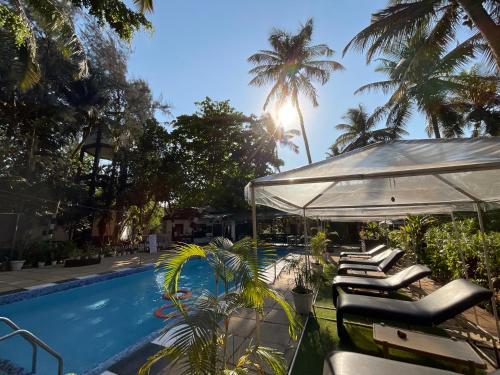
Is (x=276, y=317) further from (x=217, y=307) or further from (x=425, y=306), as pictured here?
(x=217, y=307)

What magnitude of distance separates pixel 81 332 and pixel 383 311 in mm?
6942

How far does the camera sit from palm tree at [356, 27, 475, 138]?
8.30 m

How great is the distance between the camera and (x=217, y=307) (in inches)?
90.0

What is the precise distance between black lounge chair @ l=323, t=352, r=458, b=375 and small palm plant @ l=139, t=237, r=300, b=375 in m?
0.49

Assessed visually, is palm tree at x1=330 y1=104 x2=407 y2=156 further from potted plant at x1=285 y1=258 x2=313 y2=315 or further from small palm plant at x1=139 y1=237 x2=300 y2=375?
small palm plant at x1=139 y1=237 x2=300 y2=375

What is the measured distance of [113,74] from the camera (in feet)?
59.7

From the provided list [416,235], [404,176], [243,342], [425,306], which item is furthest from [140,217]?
[404,176]

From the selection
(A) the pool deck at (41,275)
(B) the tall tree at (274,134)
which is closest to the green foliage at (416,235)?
(A) the pool deck at (41,275)

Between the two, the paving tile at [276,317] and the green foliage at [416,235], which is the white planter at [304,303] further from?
the green foliage at [416,235]

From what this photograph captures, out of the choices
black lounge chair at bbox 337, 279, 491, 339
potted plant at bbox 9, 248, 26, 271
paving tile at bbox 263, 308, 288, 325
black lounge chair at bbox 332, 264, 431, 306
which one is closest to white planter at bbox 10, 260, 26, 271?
potted plant at bbox 9, 248, 26, 271

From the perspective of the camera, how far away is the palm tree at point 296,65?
16.1m

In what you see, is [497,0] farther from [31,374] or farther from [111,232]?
[111,232]

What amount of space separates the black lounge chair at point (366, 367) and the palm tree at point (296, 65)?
46.4 feet

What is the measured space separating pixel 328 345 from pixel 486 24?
8.03m
